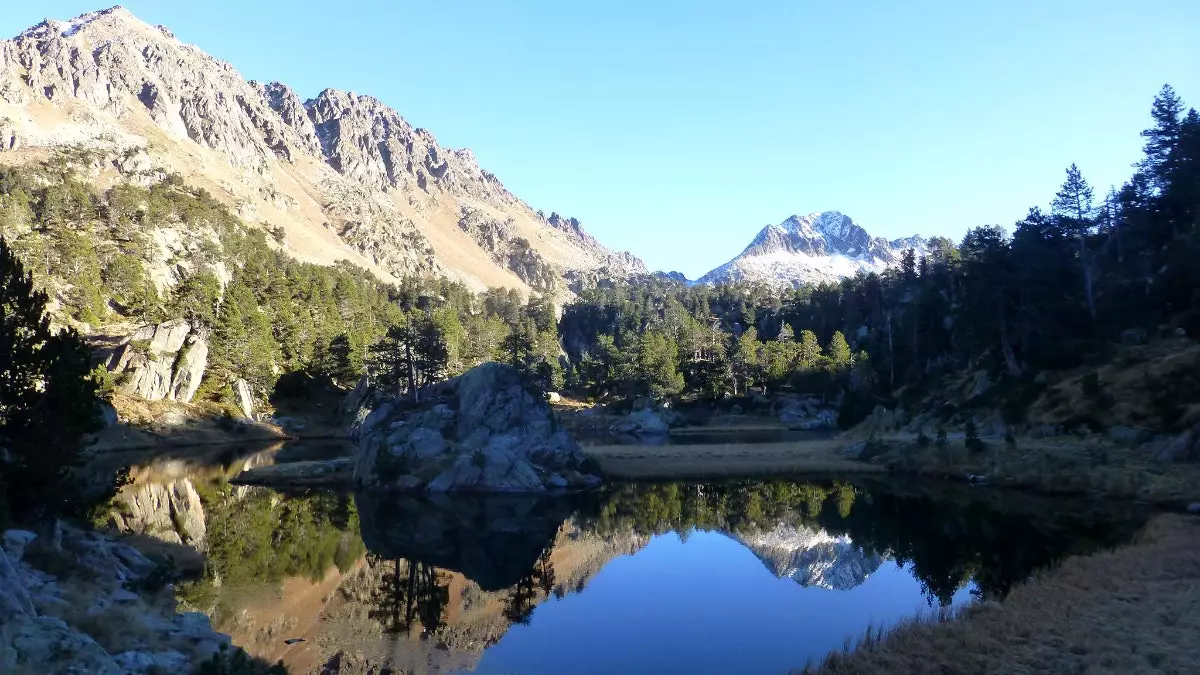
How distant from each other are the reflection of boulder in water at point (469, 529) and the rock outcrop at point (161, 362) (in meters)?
56.6

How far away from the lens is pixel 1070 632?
1552cm

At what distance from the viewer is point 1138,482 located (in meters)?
37.0

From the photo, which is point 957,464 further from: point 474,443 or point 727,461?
point 474,443

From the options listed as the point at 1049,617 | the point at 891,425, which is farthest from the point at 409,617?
the point at 891,425

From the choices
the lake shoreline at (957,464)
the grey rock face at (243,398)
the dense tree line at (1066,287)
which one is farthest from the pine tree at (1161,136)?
the grey rock face at (243,398)

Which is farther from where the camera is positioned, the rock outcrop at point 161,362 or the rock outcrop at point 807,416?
the rock outcrop at point 807,416

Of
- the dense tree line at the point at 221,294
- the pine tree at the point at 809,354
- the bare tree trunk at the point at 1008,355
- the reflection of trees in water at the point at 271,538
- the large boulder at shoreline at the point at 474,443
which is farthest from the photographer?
the pine tree at the point at 809,354

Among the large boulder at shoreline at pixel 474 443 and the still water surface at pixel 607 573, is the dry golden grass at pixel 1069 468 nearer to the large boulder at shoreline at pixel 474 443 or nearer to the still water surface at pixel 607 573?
the still water surface at pixel 607 573

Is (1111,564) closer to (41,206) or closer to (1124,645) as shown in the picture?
(1124,645)

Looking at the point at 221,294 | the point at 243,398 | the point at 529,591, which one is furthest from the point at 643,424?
the point at 529,591

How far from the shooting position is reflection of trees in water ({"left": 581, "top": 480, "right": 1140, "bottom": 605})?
27219 mm

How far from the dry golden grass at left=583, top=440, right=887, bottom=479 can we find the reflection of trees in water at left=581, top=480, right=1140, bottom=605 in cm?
454

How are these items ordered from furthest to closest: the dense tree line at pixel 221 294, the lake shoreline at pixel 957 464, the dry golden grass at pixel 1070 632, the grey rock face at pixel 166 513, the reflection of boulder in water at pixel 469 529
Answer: the dense tree line at pixel 221 294 → the lake shoreline at pixel 957 464 → the grey rock face at pixel 166 513 → the reflection of boulder in water at pixel 469 529 → the dry golden grass at pixel 1070 632

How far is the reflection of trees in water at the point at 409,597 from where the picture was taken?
21797 mm
